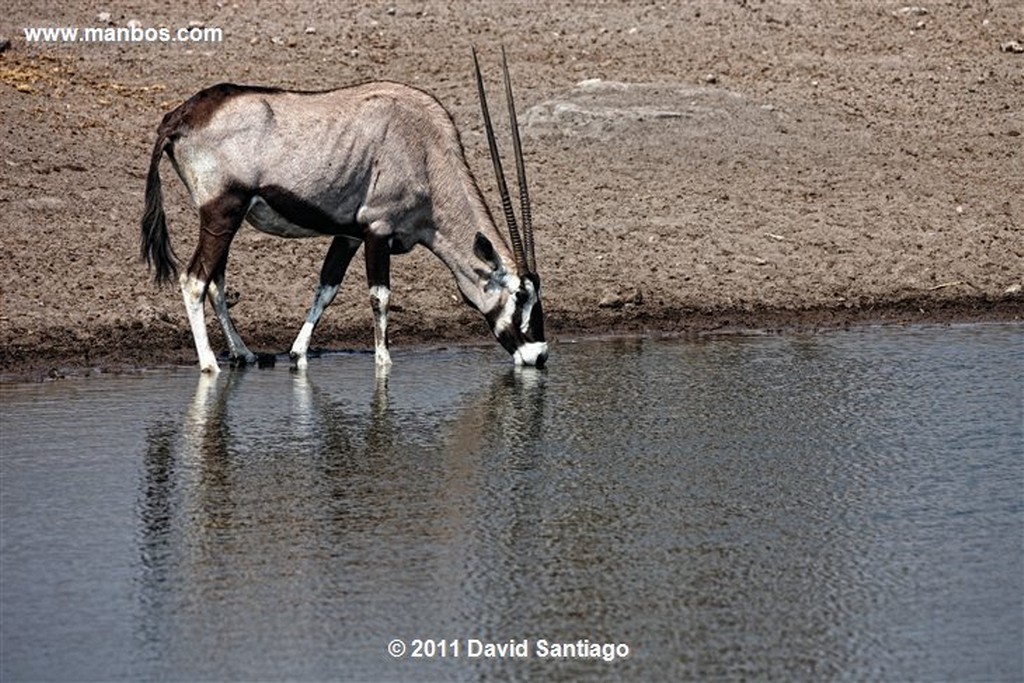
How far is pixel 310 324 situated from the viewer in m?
12.3

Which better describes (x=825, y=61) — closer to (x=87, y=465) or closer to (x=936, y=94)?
(x=936, y=94)

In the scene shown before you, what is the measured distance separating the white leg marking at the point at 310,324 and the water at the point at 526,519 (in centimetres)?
12

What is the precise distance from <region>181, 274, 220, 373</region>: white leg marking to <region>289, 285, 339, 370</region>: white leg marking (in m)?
0.48

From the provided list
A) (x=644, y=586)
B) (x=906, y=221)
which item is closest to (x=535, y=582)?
(x=644, y=586)

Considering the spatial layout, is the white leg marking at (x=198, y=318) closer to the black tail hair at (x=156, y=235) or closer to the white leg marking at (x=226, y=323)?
the white leg marking at (x=226, y=323)

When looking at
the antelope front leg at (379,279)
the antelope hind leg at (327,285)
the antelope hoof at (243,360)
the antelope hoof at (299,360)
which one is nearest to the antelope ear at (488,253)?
the antelope front leg at (379,279)

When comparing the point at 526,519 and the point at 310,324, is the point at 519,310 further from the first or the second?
the point at 526,519

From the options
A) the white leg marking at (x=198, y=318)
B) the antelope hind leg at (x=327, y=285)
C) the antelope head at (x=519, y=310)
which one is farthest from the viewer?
the antelope hind leg at (x=327, y=285)

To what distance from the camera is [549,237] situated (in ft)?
48.8

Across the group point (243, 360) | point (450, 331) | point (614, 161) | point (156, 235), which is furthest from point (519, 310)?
point (614, 161)

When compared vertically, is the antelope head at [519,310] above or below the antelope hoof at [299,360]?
above

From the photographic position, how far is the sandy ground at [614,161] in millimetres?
13539

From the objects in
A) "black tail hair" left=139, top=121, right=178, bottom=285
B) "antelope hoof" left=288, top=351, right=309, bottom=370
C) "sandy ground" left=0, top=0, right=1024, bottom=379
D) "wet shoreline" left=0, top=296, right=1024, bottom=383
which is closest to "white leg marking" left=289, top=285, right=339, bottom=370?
"antelope hoof" left=288, top=351, right=309, bottom=370

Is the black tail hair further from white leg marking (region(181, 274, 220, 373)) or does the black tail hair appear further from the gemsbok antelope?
white leg marking (region(181, 274, 220, 373))
